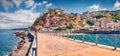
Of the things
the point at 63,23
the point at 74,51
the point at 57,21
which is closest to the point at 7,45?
the point at 74,51

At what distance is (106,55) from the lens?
6004mm

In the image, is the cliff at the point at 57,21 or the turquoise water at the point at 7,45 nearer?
the turquoise water at the point at 7,45

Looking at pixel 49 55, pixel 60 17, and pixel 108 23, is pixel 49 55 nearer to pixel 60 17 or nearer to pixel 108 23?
pixel 60 17

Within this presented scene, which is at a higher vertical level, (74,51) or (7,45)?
(74,51)

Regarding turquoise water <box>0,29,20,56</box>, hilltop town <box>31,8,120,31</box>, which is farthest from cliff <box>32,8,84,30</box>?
turquoise water <box>0,29,20,56</box>

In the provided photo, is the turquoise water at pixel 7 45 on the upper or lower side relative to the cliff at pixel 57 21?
lower

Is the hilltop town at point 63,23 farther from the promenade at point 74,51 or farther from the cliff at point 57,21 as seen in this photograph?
the promenade at point 74,51

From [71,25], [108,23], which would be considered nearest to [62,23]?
[71,25]

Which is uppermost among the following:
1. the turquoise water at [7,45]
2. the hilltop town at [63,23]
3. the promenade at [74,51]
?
the hilltop town at [63,23]

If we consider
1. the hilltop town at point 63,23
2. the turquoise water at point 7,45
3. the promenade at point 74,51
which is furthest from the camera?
the hilltop town at point 63,23

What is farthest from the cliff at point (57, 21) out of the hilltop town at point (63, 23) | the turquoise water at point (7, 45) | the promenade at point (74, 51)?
the promenade at point (74, 51)

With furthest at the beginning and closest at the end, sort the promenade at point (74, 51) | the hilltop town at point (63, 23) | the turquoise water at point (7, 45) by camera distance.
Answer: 1. the hilltop town at point (63, 23)
2. the turquoise water at point (7, 45)
3. the promenade at point (74, 51)

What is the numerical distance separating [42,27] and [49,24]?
2162 mm

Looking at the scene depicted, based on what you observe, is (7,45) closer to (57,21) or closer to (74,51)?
(74,51)
